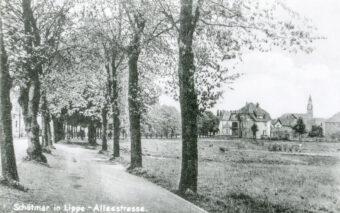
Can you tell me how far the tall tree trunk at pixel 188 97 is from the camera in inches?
640

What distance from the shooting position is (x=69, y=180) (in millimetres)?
18328

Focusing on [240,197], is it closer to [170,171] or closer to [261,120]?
[170,171]

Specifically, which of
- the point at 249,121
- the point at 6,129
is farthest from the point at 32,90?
the point at 249,121

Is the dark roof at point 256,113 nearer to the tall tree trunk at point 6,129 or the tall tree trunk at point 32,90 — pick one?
the tall tree trunk at point 32,90

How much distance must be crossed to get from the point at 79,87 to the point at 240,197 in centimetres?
2490

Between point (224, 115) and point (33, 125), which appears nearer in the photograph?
point (33, 125)

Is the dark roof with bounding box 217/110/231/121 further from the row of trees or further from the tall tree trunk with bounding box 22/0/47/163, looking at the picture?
the tall tree trunk with bounding box 22/0/47/163

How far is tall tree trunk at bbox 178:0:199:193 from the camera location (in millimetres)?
16266

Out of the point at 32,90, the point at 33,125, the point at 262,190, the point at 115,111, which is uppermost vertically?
the point at 32,90

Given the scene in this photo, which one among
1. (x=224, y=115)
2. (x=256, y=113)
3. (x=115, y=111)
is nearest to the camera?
(x=115, y=111)

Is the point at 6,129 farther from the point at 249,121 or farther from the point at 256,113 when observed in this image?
the point at 256,113

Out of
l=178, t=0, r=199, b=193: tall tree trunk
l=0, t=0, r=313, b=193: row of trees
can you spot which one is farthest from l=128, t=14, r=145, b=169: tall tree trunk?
l=178, t=0, r=199, b=193: tall tree trunk

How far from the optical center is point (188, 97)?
53.6 ft

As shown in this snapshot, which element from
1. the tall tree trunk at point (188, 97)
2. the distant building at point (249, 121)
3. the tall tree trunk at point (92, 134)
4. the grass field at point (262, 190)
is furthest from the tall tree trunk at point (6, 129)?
the distant building at point (249, 121)
